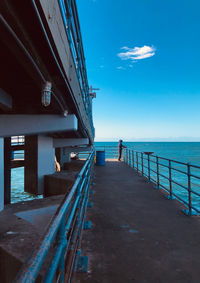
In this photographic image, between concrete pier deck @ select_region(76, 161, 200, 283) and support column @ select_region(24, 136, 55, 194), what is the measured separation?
813cm

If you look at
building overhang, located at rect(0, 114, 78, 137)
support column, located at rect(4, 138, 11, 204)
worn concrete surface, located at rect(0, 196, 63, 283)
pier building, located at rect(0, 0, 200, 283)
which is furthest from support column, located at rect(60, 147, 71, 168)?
building overhang, located at rect(0, 114, 78, 137)

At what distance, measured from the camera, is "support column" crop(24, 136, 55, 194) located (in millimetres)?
12609

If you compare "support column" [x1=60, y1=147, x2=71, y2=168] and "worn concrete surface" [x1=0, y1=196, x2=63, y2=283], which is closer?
"worn concrete surface" [x1=0, y1=196, x2=63, y2=283]

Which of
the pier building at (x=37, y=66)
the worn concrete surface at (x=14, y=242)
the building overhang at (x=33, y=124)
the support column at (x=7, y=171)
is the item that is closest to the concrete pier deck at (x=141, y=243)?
the worn concrete surface at (x=14, y=242)

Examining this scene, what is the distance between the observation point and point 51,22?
7.69 feet

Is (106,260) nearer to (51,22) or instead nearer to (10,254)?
(10,254)

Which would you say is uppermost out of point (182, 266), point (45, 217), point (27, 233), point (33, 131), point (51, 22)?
point (51, 22)

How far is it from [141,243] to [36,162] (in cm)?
1061

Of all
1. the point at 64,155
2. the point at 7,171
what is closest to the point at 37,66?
the point at 7,171

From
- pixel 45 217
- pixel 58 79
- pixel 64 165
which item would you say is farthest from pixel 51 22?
pixel 64 165

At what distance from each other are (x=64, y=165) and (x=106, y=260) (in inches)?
730

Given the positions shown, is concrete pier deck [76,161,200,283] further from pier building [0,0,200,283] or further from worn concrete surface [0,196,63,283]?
Answer: worn concrete surface [0,196,63,283]

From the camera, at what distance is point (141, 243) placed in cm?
334

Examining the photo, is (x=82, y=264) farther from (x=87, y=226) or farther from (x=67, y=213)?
(x=67, y=213)
